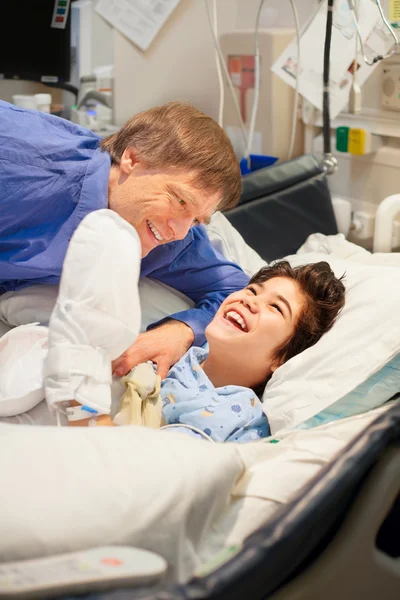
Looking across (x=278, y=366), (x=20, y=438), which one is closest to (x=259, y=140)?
(x=278, y=366)

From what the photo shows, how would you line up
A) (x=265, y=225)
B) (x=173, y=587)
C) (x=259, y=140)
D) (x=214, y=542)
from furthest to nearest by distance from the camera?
1. (x=259, y=140)
2. (x=265, y=225)
3. (x=214, y=542)
4. (x=173, y=587)

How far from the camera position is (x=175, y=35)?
3023mm

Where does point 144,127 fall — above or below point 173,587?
above

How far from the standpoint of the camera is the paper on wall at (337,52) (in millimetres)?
2383

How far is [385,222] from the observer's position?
231cm

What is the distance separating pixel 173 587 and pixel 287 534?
0.14m

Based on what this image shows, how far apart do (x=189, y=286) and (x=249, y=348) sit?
47cm

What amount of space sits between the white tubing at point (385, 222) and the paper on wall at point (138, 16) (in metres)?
1.37

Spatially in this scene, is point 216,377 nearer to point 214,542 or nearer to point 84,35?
point 214,542

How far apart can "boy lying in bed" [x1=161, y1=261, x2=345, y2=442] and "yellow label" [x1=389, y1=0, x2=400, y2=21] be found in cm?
112

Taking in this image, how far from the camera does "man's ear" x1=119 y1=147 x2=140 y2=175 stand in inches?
65.6

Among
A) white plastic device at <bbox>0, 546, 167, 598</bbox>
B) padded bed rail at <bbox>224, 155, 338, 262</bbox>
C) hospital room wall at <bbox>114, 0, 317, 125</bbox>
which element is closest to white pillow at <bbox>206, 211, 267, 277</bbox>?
padded bed rail at <bbox>224, 155, 338, 262</bbox>

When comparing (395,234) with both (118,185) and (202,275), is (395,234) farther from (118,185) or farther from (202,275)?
(118,185)

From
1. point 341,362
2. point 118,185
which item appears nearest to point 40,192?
point 118,185
